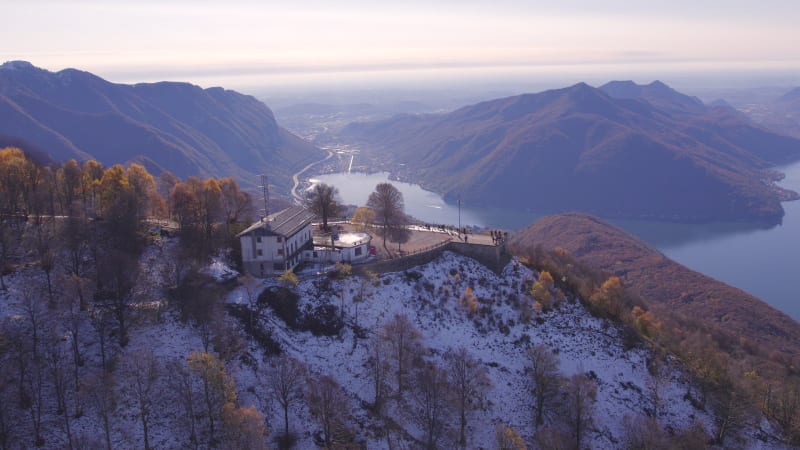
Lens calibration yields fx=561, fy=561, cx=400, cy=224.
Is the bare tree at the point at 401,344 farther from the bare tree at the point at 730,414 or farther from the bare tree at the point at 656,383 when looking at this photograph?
the bare tree at the point at 730,414

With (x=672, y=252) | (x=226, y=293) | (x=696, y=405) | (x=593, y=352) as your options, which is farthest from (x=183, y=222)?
(x=672, y=252)

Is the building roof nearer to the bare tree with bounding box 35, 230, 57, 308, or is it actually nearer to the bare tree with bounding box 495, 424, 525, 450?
the bare tree with bounding box 35, 230, 57, 308

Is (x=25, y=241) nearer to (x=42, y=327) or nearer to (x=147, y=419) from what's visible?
(x=42, y=327)

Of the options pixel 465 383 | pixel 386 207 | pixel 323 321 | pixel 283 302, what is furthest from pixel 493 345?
pixel 386 207

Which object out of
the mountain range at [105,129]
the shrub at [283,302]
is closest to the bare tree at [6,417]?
the shrub at [283,302]

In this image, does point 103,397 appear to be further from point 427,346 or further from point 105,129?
point 105,129
